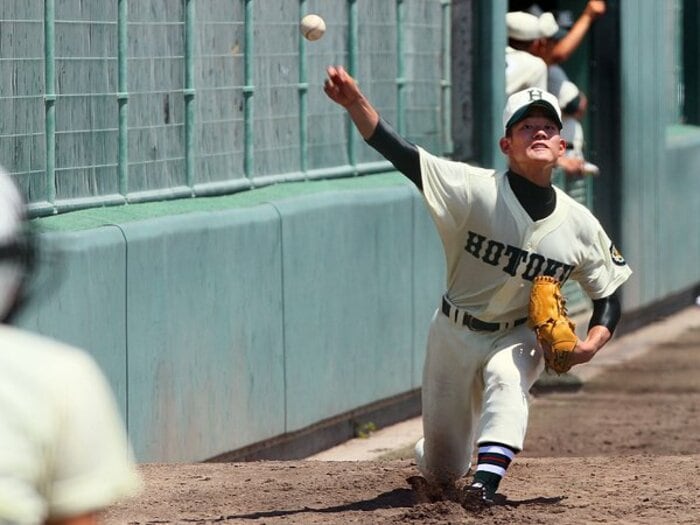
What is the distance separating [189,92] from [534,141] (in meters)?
2.54

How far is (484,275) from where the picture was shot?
664cm

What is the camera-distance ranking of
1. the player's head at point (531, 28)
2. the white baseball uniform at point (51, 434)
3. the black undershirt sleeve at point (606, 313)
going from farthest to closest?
the player's head at point (531, 28) → the black undershirt sleeve at point (606, 313) → the white baseball uniform at point (51, 434)

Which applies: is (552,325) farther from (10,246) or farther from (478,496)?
(10,246)

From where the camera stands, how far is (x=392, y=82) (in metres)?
11.0

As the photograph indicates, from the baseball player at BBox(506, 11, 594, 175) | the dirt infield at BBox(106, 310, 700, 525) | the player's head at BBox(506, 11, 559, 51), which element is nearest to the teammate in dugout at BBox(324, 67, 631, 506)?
the dirt infield at BBox(106, 310, 700, 525)

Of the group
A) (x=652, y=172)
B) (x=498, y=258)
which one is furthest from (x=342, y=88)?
(x=652, y=172)

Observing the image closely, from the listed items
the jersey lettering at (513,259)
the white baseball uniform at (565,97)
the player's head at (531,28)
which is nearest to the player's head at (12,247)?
the jersey lettering at (513,259)

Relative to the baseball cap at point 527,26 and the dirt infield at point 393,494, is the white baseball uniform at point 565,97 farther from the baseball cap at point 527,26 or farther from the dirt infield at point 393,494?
the dirt infield at point 393,494

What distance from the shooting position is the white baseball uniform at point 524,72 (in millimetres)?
11797

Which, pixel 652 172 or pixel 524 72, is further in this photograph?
pixel 652 172

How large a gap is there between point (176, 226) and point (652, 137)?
26.1ft

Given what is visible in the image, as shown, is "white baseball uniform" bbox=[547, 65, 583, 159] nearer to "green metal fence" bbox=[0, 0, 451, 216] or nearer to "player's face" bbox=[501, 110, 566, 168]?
"green metal fence" bbox=[0, 0, 451, 216]

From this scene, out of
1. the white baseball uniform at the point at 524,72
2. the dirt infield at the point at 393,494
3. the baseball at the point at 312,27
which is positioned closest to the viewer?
the dirt infield at the point at 393,494

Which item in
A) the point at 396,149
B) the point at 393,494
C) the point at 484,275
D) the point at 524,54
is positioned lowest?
the point at 393,494
